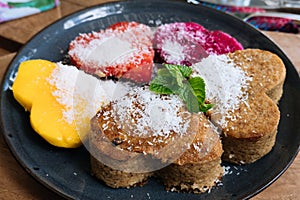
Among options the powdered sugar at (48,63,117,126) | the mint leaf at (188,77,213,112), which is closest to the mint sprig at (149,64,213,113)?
the mint leaf at (188,77,213,112)

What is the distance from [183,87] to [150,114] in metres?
0.18

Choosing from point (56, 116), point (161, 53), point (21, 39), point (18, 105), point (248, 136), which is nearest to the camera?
point (248, 136)

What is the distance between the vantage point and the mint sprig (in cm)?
163

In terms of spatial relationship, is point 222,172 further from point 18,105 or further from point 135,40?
point 18,105

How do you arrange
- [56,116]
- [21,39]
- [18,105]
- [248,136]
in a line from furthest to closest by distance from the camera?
[21,39], [18,105], [56,116], [248,136]

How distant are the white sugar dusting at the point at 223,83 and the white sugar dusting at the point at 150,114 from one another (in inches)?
5.6

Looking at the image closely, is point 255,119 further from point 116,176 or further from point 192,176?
point 116,176

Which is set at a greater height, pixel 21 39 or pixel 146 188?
pixel 21 39

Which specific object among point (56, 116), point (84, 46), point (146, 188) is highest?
point (84, 46)

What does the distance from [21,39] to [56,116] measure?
2.67ft

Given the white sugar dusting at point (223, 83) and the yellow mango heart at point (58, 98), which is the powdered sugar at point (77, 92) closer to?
the yellow mango heart at point (58, 98)

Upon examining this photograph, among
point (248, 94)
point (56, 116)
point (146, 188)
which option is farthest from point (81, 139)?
point (248, 94)

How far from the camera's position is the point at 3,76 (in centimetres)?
193

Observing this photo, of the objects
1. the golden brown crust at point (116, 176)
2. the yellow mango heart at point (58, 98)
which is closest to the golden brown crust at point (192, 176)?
the golden brown crust at point (116, 176)
